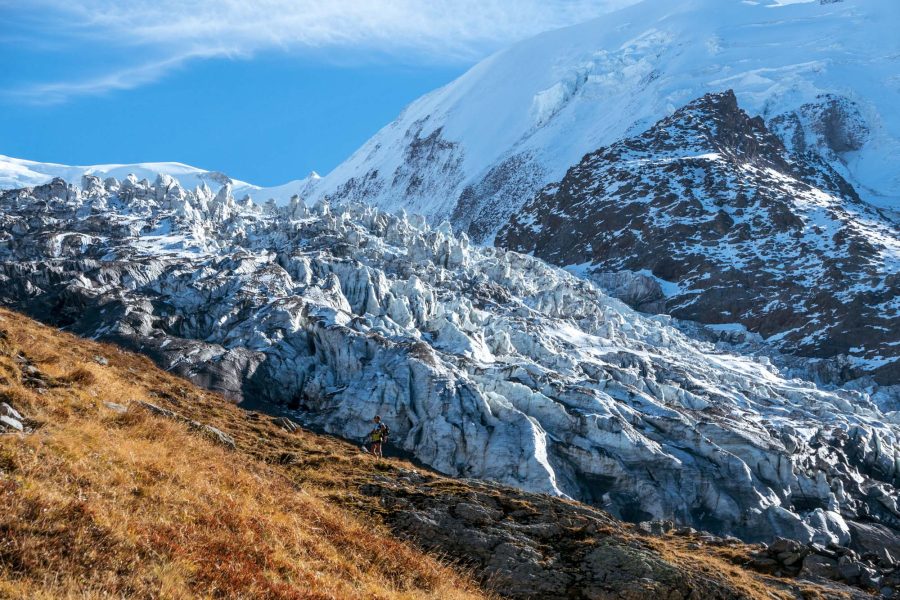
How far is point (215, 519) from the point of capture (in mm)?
12148

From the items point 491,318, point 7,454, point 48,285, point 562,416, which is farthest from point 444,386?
point 7,454

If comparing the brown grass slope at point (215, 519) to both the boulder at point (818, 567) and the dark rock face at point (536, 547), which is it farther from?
the boulder at point (818, 567)

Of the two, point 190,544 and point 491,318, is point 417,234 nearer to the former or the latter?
point 491,318

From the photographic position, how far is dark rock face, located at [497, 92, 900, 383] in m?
132

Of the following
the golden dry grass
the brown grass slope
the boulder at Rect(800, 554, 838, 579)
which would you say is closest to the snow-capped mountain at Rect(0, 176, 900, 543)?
the boulder at Rect(800, 554, 838, 579)

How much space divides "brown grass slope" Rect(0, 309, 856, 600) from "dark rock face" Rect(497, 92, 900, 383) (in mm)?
113664

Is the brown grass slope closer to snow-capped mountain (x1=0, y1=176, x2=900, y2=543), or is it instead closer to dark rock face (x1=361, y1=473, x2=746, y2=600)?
dark rock face (x1=361, y1=473, x2=746, y2=600)

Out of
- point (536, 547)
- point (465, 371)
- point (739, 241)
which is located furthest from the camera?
point (739, 241)

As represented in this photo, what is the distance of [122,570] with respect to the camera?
9.73 m

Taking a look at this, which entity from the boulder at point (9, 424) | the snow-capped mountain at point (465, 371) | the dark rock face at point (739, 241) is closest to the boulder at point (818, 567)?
the boulder at point (9, 424)

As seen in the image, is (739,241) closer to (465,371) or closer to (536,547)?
(465,371)

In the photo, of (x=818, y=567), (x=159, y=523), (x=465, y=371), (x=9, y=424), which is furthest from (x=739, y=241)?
(x=159, y=523)

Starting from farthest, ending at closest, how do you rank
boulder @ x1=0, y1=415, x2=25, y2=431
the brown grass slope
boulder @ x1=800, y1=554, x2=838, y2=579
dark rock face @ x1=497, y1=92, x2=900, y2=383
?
1. dark rock face @ x1=497, y1=92, x2=900, y2=383
2. boulder @ x1=800, y1=554, x2=838, y2=579
3. boulder @ x1=0, y1=415, x2=25, y2=431
4. the brown grass slope

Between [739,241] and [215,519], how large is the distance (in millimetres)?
162383
